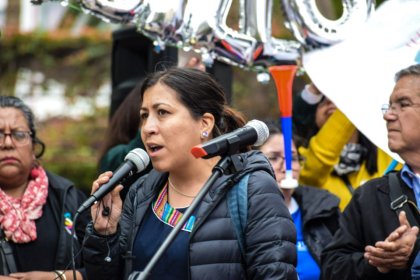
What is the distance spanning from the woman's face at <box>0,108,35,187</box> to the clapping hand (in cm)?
201

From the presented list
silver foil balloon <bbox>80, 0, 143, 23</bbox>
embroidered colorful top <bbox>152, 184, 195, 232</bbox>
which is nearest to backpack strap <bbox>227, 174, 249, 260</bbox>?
embroidered colorful top <bbox>152, 184, 195, 232</bbox>

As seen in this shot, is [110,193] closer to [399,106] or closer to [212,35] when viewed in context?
[399,106]

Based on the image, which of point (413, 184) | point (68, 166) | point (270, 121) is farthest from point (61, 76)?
point (413, 184)

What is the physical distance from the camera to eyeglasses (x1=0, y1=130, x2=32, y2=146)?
5.14 m

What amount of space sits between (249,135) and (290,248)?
50 cm

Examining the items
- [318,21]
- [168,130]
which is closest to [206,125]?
[168,130]

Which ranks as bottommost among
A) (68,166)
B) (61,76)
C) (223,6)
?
(68,166)

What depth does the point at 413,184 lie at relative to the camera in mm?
4473

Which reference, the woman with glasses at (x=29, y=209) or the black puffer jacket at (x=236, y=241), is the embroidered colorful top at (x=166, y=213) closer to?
the black puffer jacket at (x=236, y=241)

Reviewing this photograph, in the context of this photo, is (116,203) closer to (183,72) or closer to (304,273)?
(183,72)

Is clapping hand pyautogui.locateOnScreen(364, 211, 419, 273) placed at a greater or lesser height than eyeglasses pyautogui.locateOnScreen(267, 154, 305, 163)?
lesser

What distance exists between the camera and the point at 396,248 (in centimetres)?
407

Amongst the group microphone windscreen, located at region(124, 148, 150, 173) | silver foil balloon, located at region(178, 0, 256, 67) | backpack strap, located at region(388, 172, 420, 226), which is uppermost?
silver foil balloon, located at region(178, 0, 256, 67)

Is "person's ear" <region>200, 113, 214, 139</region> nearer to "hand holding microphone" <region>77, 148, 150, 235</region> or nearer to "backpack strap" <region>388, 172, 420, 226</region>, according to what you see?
"hand holding microphone" <region>77, 148, 150, 235</region>
